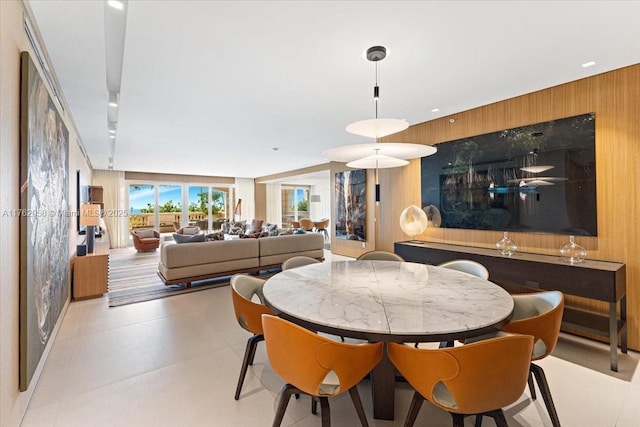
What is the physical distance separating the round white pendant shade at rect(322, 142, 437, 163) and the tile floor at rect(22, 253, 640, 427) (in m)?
1.87

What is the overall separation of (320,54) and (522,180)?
108 inches

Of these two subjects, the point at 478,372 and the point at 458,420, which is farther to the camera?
the point at 458,420

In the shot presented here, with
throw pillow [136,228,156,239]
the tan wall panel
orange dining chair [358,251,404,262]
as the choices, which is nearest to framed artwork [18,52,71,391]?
orange dining chair [358,251,404,262]

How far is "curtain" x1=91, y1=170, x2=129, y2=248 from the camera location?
30.2ft

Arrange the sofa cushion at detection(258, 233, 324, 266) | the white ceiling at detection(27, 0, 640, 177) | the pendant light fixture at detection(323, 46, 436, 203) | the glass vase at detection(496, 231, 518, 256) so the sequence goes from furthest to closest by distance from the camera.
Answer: the sofa cushion at detection(258, 233, 324, 266) < the glass vase at detection(496, 231, 518, 256) < the pendant light fixture at detection(323, 46, 436, 203) < the white ceiling at detection(27, 0, 640, 177)

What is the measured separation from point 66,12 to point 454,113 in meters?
4.20

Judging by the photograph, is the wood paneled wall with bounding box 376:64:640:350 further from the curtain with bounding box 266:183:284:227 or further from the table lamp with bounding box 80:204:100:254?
the curtain with bounding box 266:183:284:227

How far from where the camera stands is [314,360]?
4.36ft

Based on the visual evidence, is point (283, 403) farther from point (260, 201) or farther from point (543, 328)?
point (260, 201)

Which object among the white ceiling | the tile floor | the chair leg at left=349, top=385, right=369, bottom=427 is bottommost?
the tile floor

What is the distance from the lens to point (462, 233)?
4.02m

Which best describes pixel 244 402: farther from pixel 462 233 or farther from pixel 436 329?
pixel 462 233

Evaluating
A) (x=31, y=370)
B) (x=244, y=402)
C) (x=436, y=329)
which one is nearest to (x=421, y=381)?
(x=436, y=329)

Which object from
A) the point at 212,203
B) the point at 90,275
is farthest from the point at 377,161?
the point at 212,203
